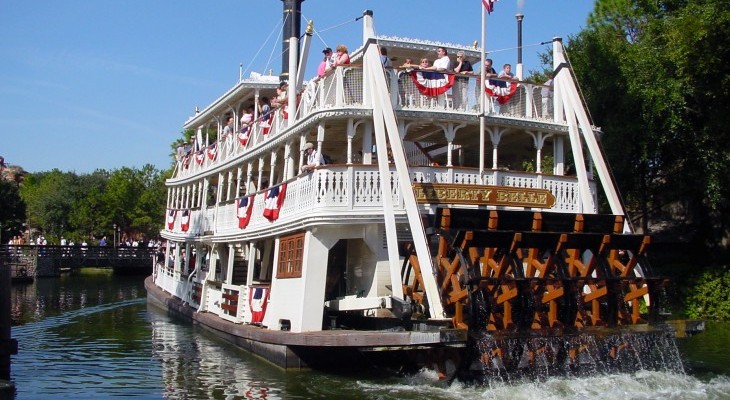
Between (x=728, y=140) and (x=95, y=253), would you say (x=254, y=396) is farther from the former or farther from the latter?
(x=95, y=253)

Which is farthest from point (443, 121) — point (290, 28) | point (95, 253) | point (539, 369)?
point (95, 253)

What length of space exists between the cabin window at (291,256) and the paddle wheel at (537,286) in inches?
69.6

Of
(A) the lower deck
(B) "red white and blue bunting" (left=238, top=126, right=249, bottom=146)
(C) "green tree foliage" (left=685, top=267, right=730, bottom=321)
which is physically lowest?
(A) the lower deck

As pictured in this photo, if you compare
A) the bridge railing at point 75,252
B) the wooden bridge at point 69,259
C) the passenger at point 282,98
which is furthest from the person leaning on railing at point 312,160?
the bridge railing at point 75,252

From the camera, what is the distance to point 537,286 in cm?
1142

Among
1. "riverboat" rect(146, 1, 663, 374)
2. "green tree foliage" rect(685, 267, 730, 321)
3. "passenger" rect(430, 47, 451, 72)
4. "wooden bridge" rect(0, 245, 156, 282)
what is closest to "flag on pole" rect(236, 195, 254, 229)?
"riverboat" rect(146, 1, 663, 374)

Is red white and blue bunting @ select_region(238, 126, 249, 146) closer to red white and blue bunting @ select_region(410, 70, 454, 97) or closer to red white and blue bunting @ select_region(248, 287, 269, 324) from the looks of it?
red white and blue bunting @ select_region(248, 287, 269, 324)

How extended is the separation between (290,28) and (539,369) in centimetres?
1241

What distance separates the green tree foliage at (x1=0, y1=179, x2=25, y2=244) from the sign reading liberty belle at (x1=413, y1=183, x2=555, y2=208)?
Result: 45.9m

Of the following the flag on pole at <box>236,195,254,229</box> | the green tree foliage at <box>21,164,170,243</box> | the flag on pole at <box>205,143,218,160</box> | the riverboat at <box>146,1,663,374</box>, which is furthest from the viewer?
the green tree foliage at <box>21,164,170,243</box>

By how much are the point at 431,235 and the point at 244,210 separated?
444cm

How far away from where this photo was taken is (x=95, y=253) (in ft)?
148

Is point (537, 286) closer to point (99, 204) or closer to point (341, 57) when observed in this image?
point (341, 57)

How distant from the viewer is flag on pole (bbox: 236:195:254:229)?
14930mm
